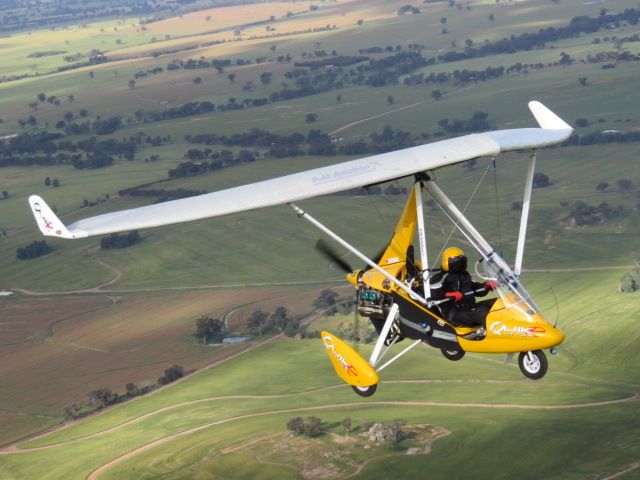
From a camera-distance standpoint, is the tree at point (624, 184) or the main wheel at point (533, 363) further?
the tree at point (624, 184)

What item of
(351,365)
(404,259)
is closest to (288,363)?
(404,259)

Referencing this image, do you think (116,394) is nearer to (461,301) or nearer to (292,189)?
(461,301)

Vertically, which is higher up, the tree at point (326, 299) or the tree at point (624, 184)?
the tree at point (326, 299)

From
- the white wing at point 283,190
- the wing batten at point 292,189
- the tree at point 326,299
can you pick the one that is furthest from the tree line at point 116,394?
the wing batten at point 292,189

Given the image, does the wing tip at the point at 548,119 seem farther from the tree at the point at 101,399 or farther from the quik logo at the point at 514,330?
the tree at the point at 101,399

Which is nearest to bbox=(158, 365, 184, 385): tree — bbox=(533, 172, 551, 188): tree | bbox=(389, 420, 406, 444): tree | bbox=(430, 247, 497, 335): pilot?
bbox=(389, 420, 406, 444): tree

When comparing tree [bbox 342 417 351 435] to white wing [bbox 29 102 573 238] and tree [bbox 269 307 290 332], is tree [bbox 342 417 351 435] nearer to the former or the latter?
tree [bbox 269 307 290 332]
